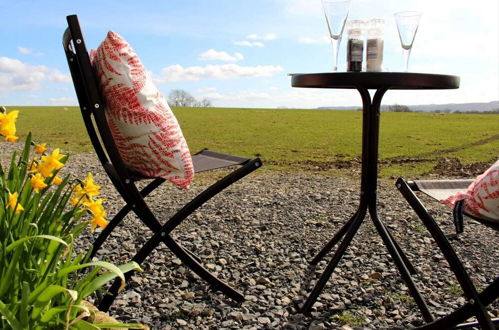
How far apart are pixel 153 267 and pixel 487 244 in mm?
2451

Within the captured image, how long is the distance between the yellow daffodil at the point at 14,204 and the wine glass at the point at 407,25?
231cm

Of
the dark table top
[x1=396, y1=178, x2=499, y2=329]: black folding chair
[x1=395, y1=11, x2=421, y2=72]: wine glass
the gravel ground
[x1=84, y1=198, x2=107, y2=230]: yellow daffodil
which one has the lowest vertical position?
the gravel ground

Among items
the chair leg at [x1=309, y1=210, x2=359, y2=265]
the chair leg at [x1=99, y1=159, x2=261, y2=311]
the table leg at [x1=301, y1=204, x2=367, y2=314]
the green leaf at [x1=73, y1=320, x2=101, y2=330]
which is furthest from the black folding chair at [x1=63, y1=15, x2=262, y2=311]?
the green leaf at [x1=73, y1=320, x2=101, y2=330]

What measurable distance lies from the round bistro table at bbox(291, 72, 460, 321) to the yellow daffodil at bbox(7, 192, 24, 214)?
153cm

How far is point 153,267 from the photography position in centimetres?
316

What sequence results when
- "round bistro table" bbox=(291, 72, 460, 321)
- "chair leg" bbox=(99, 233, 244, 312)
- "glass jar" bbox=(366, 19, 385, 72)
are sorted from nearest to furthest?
"chair leg" bbox=(99, 233, 244, 312), "round bistro table" bbox=(291, 72, 460, 321), "glass jar" bbox=(366, 19, 385, 72)

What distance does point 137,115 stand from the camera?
8.16ft

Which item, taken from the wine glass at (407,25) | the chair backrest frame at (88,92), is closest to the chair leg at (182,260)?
the chair backrest frame at (88,92)

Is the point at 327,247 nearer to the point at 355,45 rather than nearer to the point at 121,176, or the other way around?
the point at 355,45

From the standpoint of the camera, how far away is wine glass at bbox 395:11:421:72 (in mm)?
2967

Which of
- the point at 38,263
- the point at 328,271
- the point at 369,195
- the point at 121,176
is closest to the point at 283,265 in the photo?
the point at 328,271

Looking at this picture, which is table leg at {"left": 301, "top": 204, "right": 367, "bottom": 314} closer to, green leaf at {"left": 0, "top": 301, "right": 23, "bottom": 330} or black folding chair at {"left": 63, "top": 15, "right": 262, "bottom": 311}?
black folding chair at {"left": 63, "top": 15, "right": 262, "bottom": 311}

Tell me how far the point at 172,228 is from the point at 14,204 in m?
1.07

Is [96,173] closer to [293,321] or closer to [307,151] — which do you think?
[307,151]
